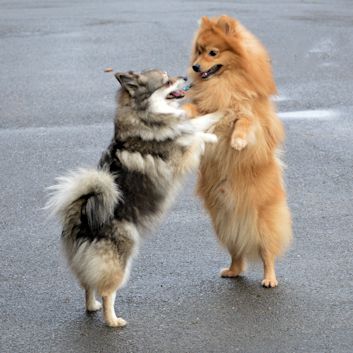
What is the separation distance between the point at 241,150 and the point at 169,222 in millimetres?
1274

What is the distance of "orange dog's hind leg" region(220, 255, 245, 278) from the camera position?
19.7 ft

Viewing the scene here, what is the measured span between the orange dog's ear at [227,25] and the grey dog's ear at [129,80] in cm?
72

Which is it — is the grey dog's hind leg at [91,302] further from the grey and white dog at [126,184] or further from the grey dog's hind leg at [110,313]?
the grey dog's hind leg at [110,313]

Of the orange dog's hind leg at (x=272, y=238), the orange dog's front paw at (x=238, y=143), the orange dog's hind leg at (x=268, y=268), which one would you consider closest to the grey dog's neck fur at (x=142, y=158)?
the orange dog's front paw at (x=238, y=143)

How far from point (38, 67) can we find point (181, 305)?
704cm

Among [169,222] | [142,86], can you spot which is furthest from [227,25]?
[169,222]

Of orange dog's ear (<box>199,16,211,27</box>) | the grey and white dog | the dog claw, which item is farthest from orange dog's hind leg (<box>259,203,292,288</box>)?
orange dog's ear (<box>199,16,211,27</box>)

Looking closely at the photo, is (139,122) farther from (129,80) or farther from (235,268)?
(235,268)

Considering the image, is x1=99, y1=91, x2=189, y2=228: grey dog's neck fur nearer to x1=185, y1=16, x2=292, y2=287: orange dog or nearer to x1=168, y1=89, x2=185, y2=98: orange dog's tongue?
x1=168, y1=89, x2=185, y2=98: orange dog's tongue

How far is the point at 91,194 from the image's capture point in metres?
5.14

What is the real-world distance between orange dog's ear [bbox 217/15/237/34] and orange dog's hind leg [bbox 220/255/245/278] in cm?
155

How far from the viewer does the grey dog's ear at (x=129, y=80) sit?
215 inches

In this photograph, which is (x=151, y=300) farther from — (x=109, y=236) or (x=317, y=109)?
(x=317, y=109)

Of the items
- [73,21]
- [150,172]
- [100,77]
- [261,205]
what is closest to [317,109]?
[100,77]
